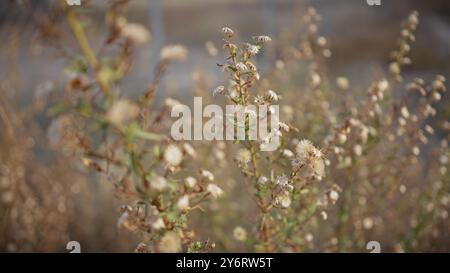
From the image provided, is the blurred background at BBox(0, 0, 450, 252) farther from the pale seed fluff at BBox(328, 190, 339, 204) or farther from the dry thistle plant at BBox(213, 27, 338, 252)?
the pale seed fluff at BBox(328, 190, 339, 204)

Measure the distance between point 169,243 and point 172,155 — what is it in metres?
0.21

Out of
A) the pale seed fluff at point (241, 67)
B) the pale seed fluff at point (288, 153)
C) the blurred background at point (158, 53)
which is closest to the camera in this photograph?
the pale seed fluff at point (241, 67)

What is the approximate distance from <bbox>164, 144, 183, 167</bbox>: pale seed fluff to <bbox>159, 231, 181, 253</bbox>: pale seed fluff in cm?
17

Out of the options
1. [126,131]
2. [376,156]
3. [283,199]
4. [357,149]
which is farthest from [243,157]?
[376,156]

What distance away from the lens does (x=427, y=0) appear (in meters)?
6.91

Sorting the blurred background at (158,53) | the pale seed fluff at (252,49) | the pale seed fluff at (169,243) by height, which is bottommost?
the pale seed fluff at (169,243)

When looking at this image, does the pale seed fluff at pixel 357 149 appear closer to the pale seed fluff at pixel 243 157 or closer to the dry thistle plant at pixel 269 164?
the dry thistle plant at pixel 269 164

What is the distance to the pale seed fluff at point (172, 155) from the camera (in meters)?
1.19

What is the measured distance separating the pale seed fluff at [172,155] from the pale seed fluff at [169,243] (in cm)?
17

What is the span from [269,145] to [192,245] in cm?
39

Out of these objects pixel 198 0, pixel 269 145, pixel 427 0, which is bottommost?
pixel 269 145

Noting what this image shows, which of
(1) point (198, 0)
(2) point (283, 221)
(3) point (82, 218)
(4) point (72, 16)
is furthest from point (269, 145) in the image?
(1) point (198, 0)

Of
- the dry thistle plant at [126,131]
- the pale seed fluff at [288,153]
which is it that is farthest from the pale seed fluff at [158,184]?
the pale seed fluff at [288,153]
